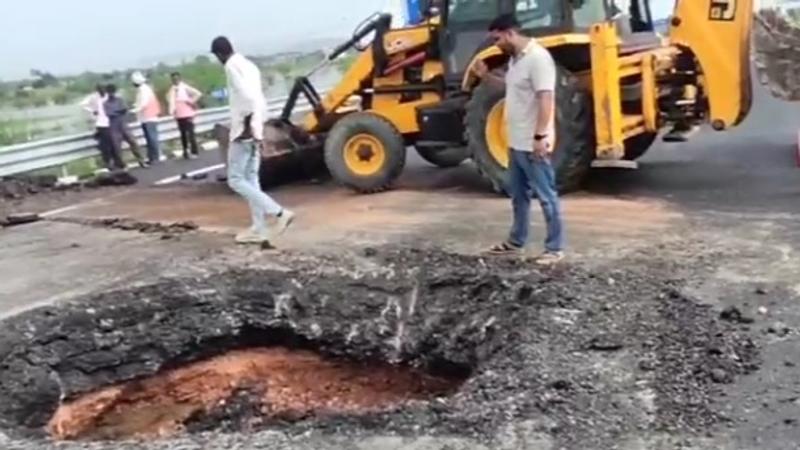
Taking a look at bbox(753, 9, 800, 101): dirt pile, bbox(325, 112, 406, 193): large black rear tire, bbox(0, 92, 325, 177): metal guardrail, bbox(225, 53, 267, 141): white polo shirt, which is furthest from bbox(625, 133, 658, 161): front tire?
bbox(225, 53, 267, 141): white polo shirt

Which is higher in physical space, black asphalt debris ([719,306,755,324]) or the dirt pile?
the dirt pile

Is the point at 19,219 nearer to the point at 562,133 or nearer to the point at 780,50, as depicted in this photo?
the point at 562,133

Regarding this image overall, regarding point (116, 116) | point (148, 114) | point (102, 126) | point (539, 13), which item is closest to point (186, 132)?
point (148, 114)

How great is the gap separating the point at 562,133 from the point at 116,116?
315 inches

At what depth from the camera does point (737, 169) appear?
13.7 m

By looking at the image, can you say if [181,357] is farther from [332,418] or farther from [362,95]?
[362,95]

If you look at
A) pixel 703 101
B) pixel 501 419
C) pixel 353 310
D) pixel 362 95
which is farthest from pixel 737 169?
pixel 501 419

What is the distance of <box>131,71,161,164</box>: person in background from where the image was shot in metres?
18.5

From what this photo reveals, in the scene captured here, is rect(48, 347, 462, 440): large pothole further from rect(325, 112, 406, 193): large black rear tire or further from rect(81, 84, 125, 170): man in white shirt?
rect(81, 84, 125, 170): man in white shirt

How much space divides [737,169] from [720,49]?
229 cm

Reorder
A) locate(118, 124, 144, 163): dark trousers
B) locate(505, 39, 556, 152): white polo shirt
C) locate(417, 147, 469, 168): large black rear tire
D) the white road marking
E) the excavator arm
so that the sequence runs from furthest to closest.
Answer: locate(118, 124, 144, 163): dark trousers
the white road marking
locate(417, 147, 469, 168): large black rear tire
the excavator arm
locate(505, 39, 556, 152): white polo shirt

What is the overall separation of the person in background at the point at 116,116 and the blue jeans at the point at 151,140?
76 cm

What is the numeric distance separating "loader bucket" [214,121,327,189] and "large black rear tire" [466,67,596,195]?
265cm

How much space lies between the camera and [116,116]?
17609 millimetres
